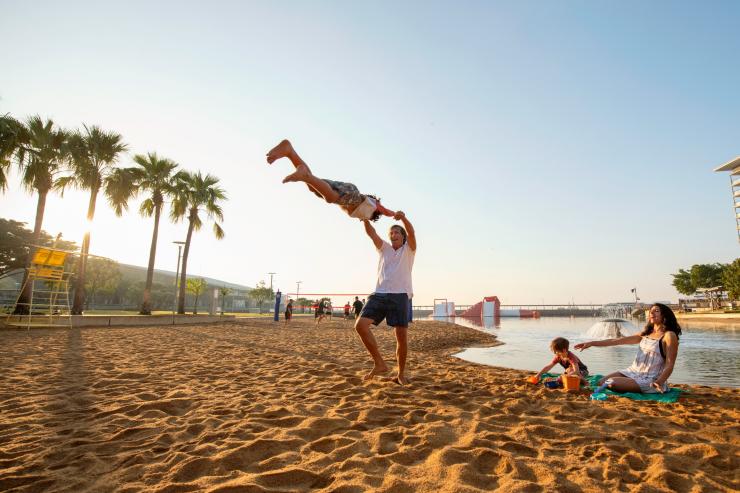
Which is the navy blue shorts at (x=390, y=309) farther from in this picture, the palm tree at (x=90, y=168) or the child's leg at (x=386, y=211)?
the palm tree at (x=90, y=168)

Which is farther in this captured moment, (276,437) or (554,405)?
(554,405)

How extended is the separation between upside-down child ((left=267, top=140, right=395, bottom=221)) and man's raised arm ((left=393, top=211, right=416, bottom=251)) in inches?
3.8

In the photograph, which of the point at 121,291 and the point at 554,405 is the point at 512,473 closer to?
the point at 554,405

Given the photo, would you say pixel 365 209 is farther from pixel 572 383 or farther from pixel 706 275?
pixel 706 275

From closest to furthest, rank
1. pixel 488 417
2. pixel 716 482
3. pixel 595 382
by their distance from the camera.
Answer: pixel 716 482 < pixel 488 417 < pixel 595 382

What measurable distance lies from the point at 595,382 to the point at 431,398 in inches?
93.9

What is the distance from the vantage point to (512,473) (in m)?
2.10

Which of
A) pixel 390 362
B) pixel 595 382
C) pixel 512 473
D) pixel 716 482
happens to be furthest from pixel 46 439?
pixel 595 382

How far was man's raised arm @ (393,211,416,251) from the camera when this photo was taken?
4.33m

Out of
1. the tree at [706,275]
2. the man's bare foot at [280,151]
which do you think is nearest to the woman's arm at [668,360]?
the man's bare foot at [280,151]

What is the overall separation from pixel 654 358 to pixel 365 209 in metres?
3.63

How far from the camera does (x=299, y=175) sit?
12.7 ft

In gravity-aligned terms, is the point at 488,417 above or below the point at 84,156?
below

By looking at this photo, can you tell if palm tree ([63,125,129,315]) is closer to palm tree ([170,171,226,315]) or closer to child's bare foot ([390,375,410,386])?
palm tree ([170,171,226,315])
